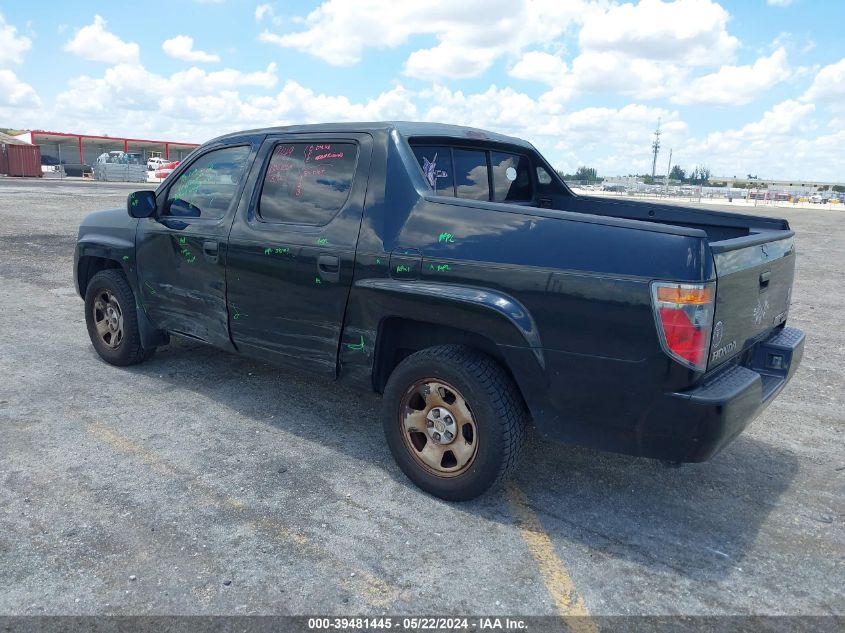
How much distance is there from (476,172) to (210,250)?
5.84 ft

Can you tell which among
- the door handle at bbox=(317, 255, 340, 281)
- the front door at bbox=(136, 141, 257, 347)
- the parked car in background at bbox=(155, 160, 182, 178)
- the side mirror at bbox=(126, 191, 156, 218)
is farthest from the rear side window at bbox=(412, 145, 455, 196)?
the parked car in background at bbox=(155, 160, 182, 178)

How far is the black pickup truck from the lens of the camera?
9.12 feet

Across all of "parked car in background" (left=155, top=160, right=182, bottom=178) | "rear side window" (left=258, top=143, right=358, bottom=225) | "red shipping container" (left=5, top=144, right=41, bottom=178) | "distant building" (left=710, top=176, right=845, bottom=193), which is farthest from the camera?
"distant building" (left=710, top=176, right=845, bottom=193)

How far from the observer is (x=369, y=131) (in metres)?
3.74

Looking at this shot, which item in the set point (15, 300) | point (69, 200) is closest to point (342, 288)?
point (15, 300)

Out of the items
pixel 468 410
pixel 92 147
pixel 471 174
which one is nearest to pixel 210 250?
pixel 471 174

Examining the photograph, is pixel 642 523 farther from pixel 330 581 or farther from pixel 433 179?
pixel 433 179

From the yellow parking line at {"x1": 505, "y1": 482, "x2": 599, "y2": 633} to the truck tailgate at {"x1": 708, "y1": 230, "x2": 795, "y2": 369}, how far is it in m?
1.09

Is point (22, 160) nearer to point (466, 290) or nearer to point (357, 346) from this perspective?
point (357, 346)

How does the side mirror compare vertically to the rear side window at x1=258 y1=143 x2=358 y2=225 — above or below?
below

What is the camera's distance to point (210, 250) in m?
4.34

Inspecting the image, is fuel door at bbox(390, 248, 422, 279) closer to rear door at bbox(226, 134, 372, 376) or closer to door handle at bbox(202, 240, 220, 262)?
rear door at bbox(226, 134, 372, 376)

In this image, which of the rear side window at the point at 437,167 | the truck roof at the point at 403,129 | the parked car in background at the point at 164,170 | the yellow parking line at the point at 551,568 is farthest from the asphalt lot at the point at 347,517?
the parked car in background at the point at 164,170

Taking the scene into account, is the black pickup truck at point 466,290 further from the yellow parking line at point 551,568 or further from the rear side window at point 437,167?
the yellow parking line at point 551,568
